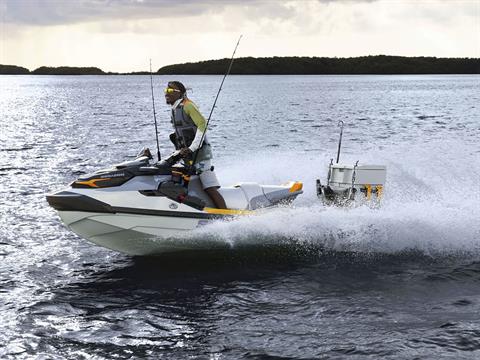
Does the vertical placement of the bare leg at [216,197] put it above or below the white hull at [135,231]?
above

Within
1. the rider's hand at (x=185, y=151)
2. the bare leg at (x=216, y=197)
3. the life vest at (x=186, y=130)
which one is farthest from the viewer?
the bare leg at (x=216, y=197)

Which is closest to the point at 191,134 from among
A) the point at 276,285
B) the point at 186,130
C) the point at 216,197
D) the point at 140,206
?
the point at 186,130

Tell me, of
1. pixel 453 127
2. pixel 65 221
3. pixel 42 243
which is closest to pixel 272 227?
pixel 65 221

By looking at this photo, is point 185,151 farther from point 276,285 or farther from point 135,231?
point 276,285

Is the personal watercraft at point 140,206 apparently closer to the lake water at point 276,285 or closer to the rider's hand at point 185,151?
the rider's hand at point 185,151

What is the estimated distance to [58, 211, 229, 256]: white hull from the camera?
909 centimetres

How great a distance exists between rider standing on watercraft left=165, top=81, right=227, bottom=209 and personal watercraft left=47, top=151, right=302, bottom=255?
4.6 inches

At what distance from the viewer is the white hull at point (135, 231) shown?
29.8ft

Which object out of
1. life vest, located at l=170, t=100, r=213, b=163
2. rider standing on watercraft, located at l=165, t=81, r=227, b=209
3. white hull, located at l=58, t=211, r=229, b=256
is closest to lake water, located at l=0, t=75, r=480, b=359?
white hull, located at l=58, t=211, r=229, b=256

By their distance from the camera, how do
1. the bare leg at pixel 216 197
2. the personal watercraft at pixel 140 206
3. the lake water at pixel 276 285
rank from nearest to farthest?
the lake water at pixel 276 285 < the personal watercraft at pixel 140 206 < the bare leg at pixel 216 197

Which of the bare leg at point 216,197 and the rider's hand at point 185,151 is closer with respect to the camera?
the rider's hand at point 185,151

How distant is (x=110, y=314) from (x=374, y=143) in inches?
941

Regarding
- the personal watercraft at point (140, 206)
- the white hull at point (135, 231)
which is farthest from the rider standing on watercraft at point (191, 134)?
the white hull at point (135, 231)

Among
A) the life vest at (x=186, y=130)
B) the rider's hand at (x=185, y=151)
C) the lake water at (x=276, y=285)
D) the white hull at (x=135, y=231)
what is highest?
the life vest at (x=186, y=130)
